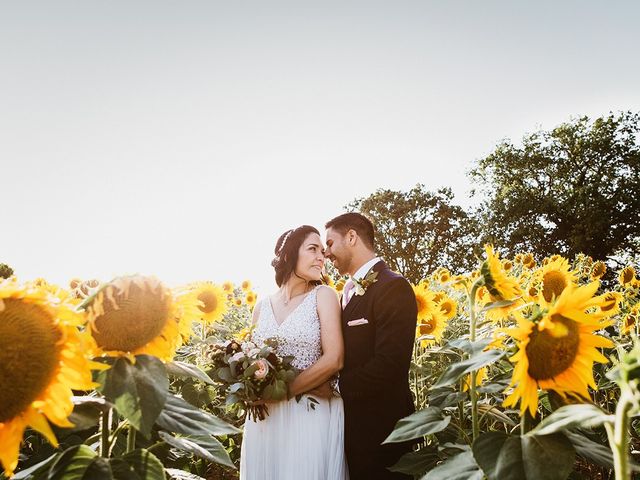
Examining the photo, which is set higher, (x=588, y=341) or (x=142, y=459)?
(x=588, y=341)

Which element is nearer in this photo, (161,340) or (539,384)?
(161,340)

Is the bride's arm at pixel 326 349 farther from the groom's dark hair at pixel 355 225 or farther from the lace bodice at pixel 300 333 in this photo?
the groom's dark hair at pixel 355 225

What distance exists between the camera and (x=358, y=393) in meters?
2.80

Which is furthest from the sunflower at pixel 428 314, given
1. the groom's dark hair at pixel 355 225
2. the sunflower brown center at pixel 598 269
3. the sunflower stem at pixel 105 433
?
the sunflower stem at pixel 105 433

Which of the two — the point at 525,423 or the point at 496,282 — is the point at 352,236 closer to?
the point at 496,282

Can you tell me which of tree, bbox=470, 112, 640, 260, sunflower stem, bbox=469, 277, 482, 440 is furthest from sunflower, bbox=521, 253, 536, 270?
tree, bbox=470, 112, 640, 260

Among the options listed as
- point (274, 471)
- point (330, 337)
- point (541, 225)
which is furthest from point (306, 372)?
point (541, 225)

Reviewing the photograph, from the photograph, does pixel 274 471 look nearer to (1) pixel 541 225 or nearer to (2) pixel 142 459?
(2) pixel 142 459

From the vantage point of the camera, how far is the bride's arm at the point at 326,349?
113 inches

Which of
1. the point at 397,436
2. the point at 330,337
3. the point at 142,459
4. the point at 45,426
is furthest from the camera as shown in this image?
the point at 330,337

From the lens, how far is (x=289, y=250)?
3562mm

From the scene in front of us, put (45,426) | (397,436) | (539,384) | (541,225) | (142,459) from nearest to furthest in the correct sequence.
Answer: (45,426) → (142,459) → (539,384) → (397,436) → (541,225)

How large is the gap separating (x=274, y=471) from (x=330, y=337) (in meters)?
0.86

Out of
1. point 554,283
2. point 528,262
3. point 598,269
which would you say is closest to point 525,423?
point 554,283
